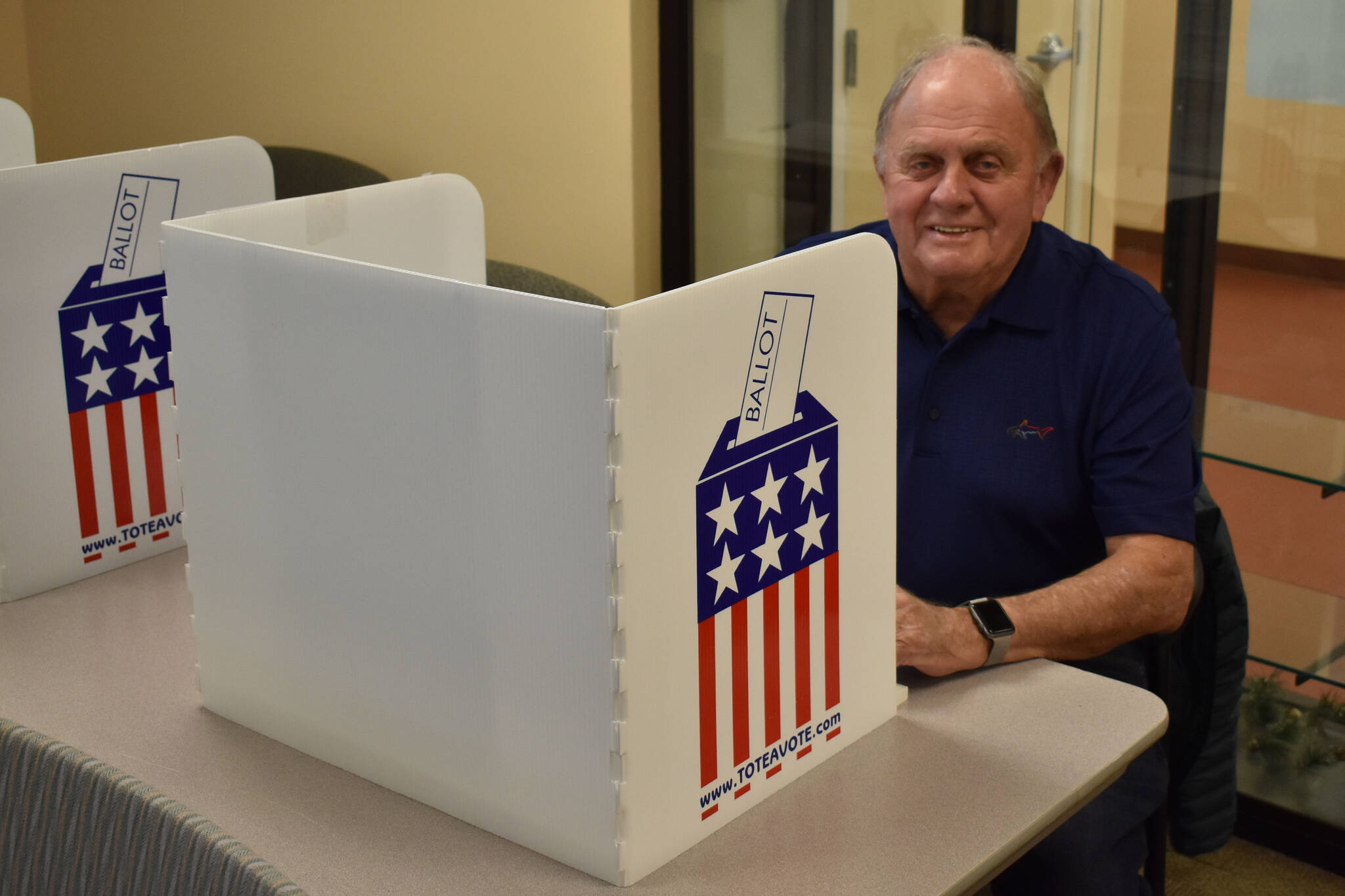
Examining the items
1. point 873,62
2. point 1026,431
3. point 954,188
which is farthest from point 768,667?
point 873,62

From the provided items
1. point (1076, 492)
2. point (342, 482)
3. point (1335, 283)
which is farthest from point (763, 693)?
point (1335, 283)

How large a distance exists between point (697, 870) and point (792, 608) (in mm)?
199

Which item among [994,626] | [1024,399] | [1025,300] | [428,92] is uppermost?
[428,92]

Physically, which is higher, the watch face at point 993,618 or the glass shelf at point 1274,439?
the watch face at point 993,618

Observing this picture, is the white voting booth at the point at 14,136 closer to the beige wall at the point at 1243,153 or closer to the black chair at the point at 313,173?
the black chair at the point at 313,173

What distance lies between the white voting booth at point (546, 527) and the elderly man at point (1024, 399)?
50cm

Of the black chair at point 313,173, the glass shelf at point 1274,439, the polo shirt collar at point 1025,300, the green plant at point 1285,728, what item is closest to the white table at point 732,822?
the polo shirt collar at point 1025,300

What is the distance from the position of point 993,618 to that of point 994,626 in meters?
0.01

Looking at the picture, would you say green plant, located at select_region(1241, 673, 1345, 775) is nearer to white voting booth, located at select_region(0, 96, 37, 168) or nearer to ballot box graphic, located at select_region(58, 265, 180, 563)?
ballot box graphic, located at select_region(58, 265, 180, 563)

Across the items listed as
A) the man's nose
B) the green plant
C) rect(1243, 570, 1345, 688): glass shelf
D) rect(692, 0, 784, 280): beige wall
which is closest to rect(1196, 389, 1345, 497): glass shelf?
rect(1243, 570, 1345, 688): glass shelf

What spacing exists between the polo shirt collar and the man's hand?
1.70 feet

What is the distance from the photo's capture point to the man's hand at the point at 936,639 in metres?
1.21

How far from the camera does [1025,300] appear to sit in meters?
1.67

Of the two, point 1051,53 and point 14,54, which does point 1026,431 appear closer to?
point 1051,53
